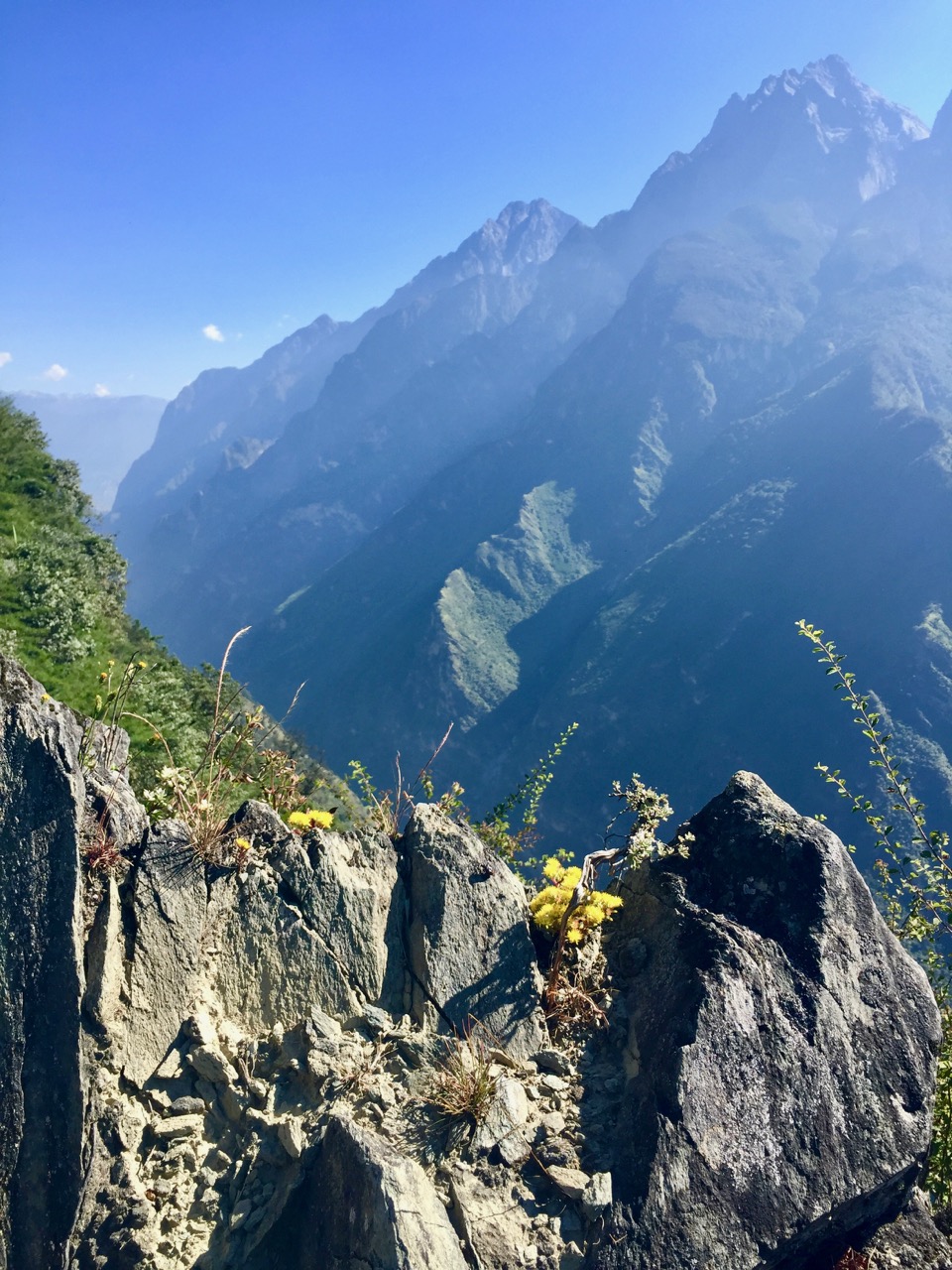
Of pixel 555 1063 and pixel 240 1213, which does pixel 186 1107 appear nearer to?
pixel 240 1213

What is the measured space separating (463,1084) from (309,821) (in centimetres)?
227

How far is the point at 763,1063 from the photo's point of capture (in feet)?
14.4

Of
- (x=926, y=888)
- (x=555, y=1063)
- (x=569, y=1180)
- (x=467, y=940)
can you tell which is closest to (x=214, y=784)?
(x=467, y=940)

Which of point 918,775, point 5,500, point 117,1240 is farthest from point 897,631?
point 117,1240

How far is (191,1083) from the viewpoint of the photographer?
4.30 metres

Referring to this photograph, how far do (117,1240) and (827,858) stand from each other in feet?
15.7

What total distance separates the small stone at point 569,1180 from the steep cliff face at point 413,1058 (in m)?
0.02

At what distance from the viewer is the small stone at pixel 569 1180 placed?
3949 mm

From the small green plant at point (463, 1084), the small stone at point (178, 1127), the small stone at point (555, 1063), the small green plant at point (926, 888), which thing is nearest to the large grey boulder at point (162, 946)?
the small stone at point (178, 1127)

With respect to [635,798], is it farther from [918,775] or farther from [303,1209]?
[918,775]

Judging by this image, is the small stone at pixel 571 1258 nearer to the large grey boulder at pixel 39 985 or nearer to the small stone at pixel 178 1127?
the small stone at pixel 178 1127

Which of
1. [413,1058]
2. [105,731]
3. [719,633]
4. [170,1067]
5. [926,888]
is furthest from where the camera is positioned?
[719,633]

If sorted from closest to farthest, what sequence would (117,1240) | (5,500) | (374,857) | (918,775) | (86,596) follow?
(117,1240) → (374,857) → (86,596) → (5,500) → (918,775)

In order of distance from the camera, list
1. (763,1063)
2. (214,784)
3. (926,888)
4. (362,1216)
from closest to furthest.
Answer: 1. (362,1216)
2. (763,1063)
3. (214,784)
4. (926,888)
